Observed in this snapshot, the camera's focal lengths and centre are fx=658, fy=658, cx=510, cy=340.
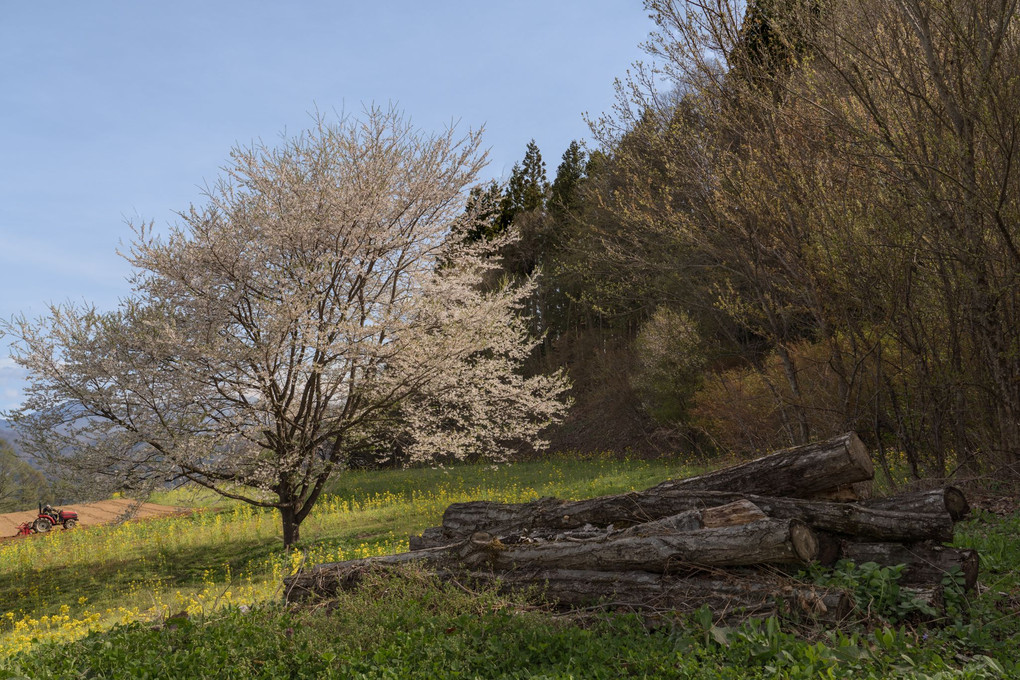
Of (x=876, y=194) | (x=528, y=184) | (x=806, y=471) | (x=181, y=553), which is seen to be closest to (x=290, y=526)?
(x=181, y=553)

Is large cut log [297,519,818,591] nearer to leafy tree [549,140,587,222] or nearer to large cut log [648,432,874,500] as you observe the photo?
large cut log [648,432,874,500]

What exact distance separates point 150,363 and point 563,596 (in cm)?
721

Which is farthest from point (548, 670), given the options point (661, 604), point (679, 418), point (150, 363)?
point (679, 418)

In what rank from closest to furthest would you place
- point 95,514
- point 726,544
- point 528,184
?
point 726,544 → point 95,514 → point 528,184

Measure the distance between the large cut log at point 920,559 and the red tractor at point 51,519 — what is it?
17.0 metres

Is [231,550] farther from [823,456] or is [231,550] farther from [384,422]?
[823,456]

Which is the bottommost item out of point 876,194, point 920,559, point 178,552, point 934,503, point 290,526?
point 920,559

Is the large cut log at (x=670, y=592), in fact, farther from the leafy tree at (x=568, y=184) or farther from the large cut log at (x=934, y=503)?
the leafy tree at (x=568, y=184)

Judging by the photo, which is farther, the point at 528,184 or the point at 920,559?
the point at 528,184

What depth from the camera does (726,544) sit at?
471cm

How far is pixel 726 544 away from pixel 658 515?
0.98 metres

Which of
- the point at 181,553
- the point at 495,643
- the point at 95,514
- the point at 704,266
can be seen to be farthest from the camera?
the point at 95,514

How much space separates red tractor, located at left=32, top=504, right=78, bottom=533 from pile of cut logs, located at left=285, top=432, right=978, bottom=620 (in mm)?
12879

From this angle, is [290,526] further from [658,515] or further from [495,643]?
[495,643]
